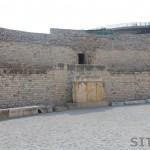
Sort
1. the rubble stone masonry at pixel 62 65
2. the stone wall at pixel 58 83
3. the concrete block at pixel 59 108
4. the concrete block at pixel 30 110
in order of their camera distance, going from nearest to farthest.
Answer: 1. the concrete block at pixel 30 110
2. the stone wall at pixel 58 83
3. the rubble stone masonry at pixel 62 65
4. the concrete block at pixel 59 108

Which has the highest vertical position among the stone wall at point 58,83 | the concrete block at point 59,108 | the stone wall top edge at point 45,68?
the stone wall top edge at point 45,68

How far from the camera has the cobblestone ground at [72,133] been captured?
321 inches

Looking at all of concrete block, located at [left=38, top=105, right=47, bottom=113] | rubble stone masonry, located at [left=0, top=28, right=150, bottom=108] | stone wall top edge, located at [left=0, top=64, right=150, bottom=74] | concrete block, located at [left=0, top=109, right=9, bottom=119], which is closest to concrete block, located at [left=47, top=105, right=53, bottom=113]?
concrete block, located at [left=38, top=105, right=47, bottom=113]

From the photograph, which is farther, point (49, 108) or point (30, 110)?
point (49, 108)

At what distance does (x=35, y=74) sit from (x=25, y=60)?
460cm

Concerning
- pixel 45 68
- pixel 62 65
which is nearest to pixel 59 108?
pixel 45 68

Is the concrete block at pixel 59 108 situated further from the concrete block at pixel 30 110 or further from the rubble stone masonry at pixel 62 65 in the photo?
the concrete block at pixel 30 110

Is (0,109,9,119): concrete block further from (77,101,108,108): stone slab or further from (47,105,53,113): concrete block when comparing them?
(77,101,108,108): stone slab

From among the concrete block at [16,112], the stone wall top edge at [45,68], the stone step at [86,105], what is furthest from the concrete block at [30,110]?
the stone step at [86,105]

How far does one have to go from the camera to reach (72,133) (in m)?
9.98

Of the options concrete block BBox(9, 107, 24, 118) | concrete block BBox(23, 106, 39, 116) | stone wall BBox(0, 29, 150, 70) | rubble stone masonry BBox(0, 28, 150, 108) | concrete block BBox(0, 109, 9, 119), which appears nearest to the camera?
concrete block BBox(0, 109, 9, 119)

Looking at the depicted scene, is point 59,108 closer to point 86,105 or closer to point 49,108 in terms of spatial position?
point 49,108

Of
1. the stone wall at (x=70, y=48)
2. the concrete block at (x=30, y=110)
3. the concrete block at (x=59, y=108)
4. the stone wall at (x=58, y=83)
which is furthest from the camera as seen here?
the stone wall at (x=70, y=48)

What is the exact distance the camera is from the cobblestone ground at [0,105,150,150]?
8.16 m
